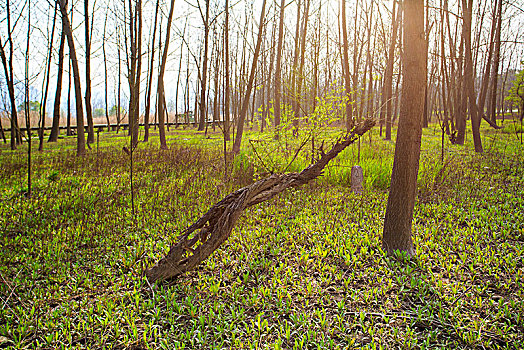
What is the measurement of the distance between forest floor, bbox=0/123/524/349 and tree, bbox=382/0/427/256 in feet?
1.25

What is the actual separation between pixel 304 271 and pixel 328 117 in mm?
3209

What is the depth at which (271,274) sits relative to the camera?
2.85 m

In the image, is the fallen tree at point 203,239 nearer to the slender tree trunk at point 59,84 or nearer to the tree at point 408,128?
the tree at point 408,128

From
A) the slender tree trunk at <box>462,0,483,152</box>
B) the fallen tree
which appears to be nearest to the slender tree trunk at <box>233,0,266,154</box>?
the fallen tree

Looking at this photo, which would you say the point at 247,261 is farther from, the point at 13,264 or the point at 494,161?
the point at 494,161

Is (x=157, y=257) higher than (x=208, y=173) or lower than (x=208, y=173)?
lower

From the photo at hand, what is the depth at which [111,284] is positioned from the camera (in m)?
2.71

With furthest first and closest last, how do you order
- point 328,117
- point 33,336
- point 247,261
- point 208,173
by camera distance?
point 208,173, point 328,117, point 247,261, point 33,336

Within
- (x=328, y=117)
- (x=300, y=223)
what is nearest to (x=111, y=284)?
(x=300, y=223)

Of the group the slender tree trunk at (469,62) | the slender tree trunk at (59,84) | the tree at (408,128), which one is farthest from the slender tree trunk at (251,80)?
the slender tree trunk at (59,84)

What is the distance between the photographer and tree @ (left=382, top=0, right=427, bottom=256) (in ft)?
8.57

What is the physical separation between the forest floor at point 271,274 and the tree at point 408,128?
380mm

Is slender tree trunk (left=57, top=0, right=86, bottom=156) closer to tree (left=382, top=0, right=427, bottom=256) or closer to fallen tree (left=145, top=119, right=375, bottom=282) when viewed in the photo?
fallen tree (left=145, top=119, right=375, bottom=282)

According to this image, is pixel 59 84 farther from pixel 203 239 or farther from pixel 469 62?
pixel 469 62
